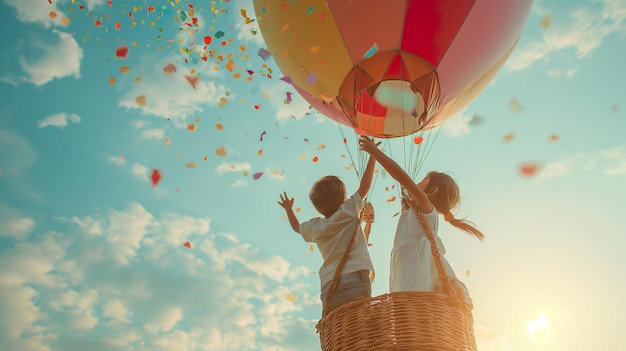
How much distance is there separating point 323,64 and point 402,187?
1641mm

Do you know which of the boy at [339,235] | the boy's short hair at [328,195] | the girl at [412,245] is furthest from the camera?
the boy's short hair at [328,195]

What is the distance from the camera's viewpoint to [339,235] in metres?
3.43

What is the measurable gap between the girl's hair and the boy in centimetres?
45

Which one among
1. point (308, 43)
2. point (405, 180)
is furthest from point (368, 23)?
point (405, 180)

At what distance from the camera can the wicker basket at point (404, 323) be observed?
256 centimetres

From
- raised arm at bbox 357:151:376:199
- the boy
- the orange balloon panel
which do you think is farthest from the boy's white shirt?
the orange balloon panel

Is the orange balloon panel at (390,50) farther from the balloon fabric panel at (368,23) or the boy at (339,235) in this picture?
the boy at (339,235)

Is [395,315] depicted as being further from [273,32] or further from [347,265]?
[273,32]

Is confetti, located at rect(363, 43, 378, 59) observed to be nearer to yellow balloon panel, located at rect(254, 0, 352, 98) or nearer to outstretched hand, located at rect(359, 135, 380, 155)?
yellow balloon panel, located at rect(254, 0, 352, 98)

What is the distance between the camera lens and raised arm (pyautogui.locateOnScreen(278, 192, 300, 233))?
400 centimetres

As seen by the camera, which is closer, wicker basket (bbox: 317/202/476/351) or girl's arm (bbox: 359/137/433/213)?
wicker basket (bbox: 317/202/476/351)

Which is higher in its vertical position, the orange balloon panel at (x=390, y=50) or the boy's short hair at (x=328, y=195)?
the orange balloon panel at (x=390, y=50)

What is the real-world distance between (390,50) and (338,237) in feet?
5.92

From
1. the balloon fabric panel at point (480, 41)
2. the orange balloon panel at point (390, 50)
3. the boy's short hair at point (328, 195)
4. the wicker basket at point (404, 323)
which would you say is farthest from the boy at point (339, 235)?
the balloon fabric panel at point (480, 41)
